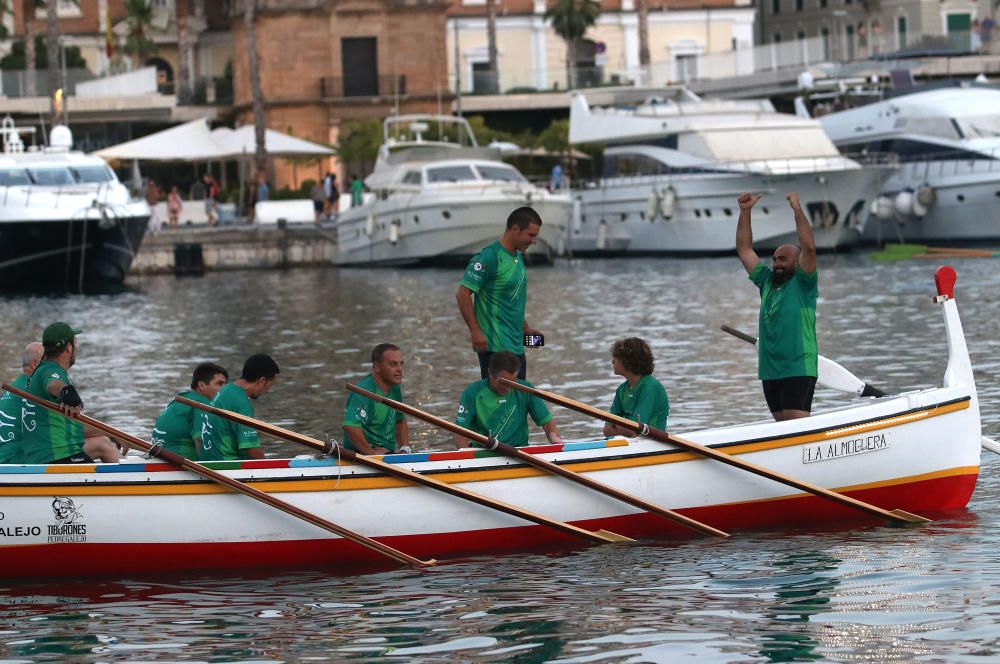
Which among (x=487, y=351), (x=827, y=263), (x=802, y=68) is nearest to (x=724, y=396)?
(x=487, y=351)

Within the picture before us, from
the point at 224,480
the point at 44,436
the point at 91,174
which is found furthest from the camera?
the point at 91,174

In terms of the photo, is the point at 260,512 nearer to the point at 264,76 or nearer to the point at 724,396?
the point at 724,396

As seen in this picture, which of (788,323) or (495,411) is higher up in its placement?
(788,323)

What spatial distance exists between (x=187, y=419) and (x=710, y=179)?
116ft

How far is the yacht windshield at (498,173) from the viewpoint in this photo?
47062mm

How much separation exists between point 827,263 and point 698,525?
32.2 m

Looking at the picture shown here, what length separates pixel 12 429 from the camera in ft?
43.4

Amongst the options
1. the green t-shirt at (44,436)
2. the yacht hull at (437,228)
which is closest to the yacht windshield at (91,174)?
the yacht hull at (437,228)

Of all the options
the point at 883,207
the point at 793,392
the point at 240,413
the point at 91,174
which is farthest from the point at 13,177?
the point at 793,392

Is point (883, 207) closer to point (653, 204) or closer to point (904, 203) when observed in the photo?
point (904, 203)

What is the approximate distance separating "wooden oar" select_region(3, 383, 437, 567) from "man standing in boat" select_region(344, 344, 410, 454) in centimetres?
84

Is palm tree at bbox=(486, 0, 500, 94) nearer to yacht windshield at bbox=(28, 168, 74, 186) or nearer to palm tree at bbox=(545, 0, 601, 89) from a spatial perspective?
palm tree at bbox=(545, 0, 601, 89)

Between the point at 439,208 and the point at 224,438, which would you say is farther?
the point at 439,208

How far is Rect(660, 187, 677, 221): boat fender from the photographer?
1922 inches
